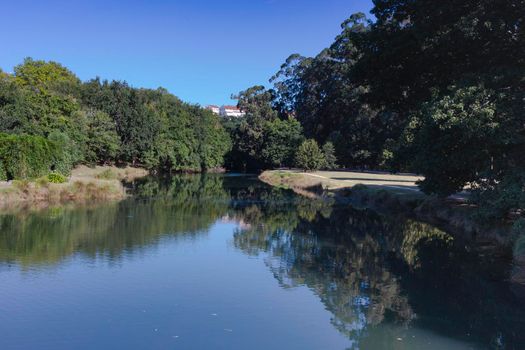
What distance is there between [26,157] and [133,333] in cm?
2598

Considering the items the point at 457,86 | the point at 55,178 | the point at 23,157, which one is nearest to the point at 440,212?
the point at 457,86

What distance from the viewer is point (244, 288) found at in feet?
45.9

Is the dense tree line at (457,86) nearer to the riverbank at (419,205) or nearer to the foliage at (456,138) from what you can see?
the foliage at (456,138)

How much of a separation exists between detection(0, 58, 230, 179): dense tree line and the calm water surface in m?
16.8

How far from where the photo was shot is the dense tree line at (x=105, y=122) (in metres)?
47.2

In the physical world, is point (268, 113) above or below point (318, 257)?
above

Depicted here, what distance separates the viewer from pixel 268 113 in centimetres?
9106

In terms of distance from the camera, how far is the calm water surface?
10.4 m

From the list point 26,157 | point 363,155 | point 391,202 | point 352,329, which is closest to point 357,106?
point 363,155

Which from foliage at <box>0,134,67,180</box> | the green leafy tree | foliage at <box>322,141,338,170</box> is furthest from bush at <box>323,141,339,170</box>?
foliage at <box>0,134,67,180</box>

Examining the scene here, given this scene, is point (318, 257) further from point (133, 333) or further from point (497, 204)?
point (133, 333)

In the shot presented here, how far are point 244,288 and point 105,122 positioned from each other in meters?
51.0

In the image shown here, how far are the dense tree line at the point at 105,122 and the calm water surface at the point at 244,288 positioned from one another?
16763 millimetres

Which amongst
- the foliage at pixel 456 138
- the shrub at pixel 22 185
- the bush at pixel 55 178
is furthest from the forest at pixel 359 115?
the shrub at pixel 22 185
